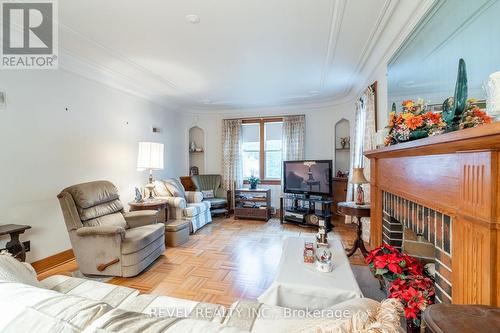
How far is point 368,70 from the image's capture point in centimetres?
321

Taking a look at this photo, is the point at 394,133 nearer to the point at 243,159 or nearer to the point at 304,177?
the point at 304,177

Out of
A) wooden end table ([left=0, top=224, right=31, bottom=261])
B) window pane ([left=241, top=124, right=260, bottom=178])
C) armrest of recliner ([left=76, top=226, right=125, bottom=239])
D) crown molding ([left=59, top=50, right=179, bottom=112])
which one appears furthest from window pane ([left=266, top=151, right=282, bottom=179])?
wooden end table ([left=0, top=224, right=31, bottom=261])

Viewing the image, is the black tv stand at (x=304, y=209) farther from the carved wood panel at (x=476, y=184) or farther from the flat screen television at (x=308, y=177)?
the carved wood panel at (x=476, y=184)

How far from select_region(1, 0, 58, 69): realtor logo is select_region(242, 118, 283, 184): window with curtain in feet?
12.3

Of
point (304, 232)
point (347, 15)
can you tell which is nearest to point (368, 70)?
point (347, 15)

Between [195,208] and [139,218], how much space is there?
1.16 m

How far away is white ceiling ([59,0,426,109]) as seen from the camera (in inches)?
78.2

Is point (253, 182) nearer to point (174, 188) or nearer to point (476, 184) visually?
point (174, 188)

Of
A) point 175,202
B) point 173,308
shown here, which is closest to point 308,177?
point 175,202

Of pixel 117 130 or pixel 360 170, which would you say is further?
pixel 117 130

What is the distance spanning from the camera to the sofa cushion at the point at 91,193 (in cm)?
250

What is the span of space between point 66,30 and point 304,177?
413cm

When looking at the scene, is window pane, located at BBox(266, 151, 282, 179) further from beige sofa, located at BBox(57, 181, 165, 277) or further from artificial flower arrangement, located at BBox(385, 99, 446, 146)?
artificial flower arrangement, located at BBox(385, 99, 446, 146)


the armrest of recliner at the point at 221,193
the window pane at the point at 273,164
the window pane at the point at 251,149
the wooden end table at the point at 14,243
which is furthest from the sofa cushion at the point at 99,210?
the window pane at the point at 273,164
